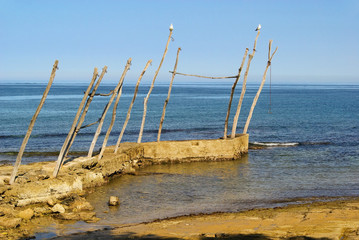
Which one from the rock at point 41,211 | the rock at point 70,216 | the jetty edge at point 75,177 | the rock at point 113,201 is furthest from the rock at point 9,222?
the rock at point 113,201

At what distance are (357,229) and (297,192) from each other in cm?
475

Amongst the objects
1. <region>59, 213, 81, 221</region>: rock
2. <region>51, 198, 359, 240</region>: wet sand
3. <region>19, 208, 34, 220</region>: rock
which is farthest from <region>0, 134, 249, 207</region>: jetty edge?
<region>51, 198, 359, 240</region>: wet sand

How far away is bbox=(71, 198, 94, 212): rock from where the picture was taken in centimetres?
1181

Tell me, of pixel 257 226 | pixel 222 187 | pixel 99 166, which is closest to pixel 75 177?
pixel 99 166

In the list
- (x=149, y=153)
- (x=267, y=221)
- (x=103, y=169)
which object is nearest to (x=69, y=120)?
(x=149, y=153)

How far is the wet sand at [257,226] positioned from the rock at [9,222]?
4.36 ft

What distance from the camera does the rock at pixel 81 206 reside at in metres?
11.8

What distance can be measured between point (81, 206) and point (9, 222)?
2116mm

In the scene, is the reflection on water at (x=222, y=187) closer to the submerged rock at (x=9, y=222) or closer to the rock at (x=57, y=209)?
the submerged rock at (x=9, y=222)

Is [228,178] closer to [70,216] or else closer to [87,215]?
[87,215]

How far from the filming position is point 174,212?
1207 cm

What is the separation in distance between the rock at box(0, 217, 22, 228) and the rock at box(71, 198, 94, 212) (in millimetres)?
1698

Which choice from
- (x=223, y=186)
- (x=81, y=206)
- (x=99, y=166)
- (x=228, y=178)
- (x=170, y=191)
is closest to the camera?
(x=81, y=206)

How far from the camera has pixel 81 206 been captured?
39.0 ft
